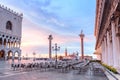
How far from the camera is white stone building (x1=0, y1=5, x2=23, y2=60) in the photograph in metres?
83.2

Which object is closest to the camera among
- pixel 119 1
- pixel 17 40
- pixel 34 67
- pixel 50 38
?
pixel 119 1

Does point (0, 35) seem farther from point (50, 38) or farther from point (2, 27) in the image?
point (50, 38)

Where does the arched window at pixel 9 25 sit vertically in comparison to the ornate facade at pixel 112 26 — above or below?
above

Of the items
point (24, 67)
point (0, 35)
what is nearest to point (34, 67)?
point (24, 67)

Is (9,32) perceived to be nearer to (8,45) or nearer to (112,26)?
(8,45)

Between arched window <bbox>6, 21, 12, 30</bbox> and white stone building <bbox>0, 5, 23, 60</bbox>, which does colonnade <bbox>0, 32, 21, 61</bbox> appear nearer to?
→ white stone building <bbox>0, 5, 23, 60</bbox>

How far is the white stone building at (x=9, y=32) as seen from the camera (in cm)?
8315

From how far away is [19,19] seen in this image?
95938 millimetres

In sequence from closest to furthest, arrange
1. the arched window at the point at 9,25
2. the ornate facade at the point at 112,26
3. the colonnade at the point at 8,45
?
1. the ornate facade at the point at 112,26
2. the colonnade at the point at 8,45
3. the arched window at the point at 9,25

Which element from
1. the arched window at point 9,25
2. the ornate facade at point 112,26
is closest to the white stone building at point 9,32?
the arched window at point 9,25

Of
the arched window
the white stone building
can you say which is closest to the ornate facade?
the white stone building

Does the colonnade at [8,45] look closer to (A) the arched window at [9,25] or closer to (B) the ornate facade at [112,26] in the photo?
(A) the arched window at [9,25]

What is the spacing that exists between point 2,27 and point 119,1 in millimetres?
75814

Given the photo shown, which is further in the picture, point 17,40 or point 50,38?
point 50,38
